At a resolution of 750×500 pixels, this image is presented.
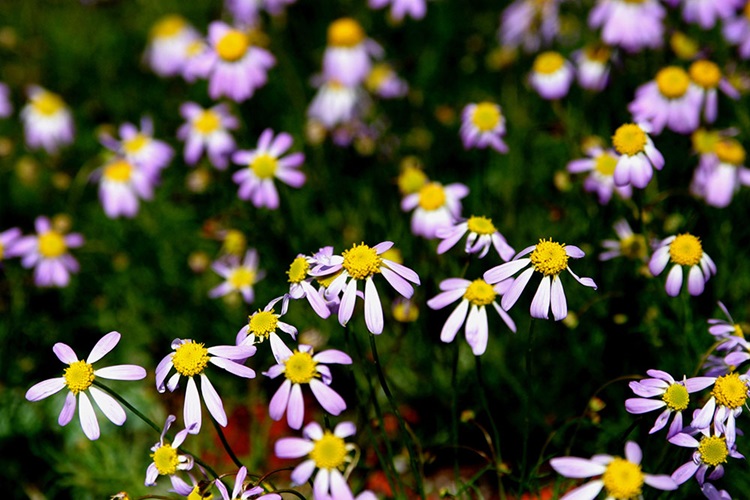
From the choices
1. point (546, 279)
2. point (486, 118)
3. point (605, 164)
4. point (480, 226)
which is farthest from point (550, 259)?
point (486, 118)

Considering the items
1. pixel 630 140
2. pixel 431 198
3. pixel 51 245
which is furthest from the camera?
pixel 51 245

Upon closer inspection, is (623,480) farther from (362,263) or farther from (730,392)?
(362,263)

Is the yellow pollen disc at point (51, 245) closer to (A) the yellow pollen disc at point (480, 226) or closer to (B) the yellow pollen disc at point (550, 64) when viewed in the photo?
(A) the yellow pollen disc at point (480, 226)

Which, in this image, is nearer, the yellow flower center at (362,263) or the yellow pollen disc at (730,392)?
the yellow pollen disc at (730,392)

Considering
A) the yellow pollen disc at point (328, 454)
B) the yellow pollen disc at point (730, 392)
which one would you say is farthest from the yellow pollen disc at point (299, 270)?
the yellow pollen disc at point (730, 392)

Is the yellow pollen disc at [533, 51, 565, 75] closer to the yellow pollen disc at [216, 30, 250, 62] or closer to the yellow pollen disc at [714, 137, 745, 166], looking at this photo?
the yellow pollen disc at [714, 137, 745, 166]

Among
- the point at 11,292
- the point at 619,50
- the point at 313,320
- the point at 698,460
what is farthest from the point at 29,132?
the point at 698,460

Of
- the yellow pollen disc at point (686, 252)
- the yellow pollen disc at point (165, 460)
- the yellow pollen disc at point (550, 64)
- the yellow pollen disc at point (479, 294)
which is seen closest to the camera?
the yellow pollen disc at point (165, 460)
